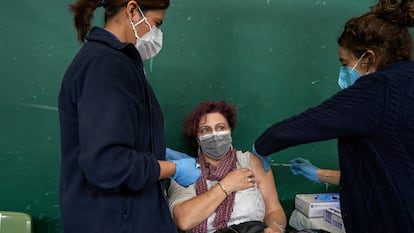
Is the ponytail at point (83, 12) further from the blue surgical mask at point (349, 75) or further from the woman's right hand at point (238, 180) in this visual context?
the woman's right hand at point (238, 180)

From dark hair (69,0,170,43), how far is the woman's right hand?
2.94ft

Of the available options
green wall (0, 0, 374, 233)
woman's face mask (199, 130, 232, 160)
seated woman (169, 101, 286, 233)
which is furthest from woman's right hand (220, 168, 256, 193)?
green wall (0, 0, 374, 233)

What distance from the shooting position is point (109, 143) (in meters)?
0.85

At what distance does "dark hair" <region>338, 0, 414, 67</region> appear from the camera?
3.65 ft

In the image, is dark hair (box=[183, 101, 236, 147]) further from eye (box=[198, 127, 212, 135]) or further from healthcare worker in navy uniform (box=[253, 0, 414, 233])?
healthcare worker in navy uniform (box=[253, 0, 414, 233])

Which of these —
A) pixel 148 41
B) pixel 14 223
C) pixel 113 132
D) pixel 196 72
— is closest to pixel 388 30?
pixel 148 41

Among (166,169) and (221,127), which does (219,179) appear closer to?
(221,127)

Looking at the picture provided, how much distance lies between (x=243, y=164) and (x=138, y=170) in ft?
3.42

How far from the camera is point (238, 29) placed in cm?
204

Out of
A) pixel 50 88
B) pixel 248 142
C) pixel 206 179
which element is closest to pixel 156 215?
pixel 206 179

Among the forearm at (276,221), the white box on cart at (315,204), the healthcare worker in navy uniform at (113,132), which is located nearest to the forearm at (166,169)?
the healthcare worker in navy uniform at (113,132)

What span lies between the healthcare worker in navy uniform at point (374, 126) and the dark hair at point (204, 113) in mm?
721

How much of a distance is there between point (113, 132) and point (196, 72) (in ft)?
3.93

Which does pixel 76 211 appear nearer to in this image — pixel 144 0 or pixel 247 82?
pixel 144 0
